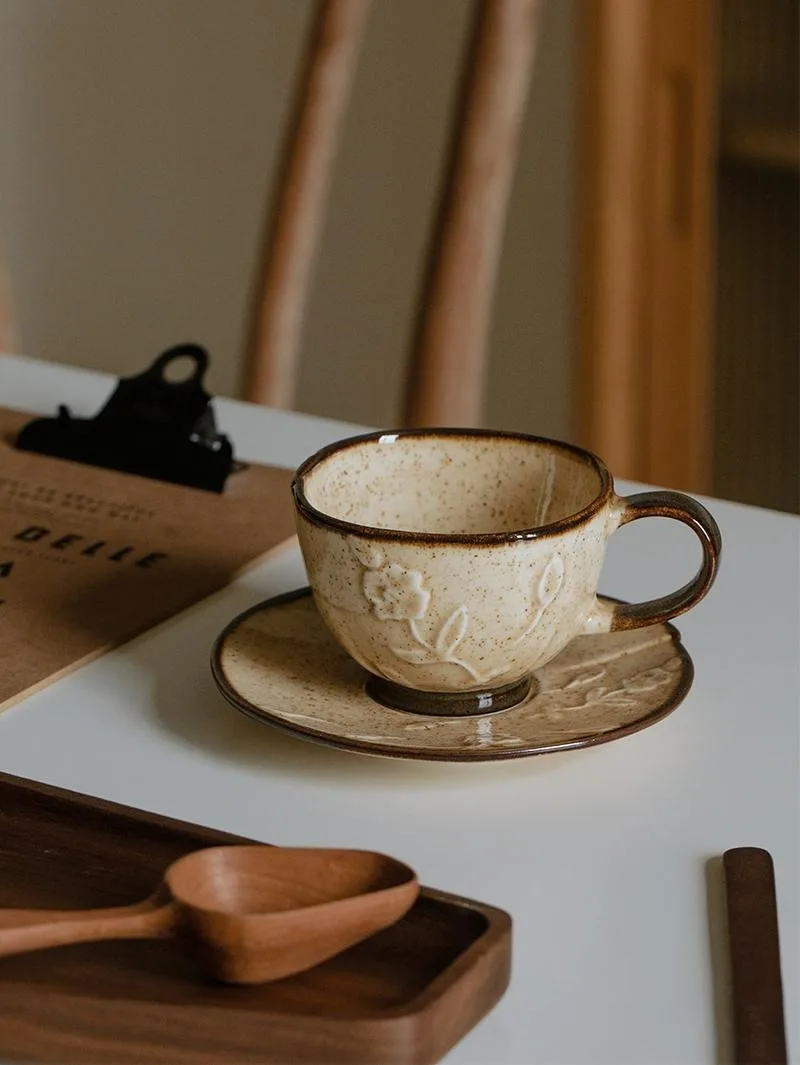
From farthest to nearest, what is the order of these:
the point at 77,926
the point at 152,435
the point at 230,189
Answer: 1. the point at 230,189
2. the point at 152,435
3. the point at 77,926

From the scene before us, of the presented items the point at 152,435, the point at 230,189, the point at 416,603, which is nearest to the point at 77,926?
the point at 416,603

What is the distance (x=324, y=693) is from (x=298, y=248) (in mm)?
677

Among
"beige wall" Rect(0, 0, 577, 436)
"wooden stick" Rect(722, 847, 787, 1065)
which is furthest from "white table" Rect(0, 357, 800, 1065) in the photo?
"beige wall" Rect(0, 0, 577, 436)

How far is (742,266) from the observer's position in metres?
1.96

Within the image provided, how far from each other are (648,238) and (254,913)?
5.39 ft

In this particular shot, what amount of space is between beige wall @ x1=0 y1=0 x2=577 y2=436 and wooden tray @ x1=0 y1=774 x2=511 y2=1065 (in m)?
1.83

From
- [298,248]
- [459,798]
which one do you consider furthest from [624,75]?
[459,798]

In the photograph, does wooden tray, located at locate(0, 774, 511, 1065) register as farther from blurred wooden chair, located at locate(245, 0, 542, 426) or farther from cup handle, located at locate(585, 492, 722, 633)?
blurred wooden chair, located at locate(245, 0, 542, 426)

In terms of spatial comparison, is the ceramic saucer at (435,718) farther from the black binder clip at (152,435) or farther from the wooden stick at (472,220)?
the wooden stick at (472,220)

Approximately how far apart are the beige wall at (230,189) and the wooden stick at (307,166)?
3.42ft

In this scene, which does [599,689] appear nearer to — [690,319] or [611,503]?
[611,503]

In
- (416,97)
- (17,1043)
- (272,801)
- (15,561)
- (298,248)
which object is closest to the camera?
(17,1043)

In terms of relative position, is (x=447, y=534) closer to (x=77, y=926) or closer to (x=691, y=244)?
(x=77, y=926)

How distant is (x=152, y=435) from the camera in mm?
812
